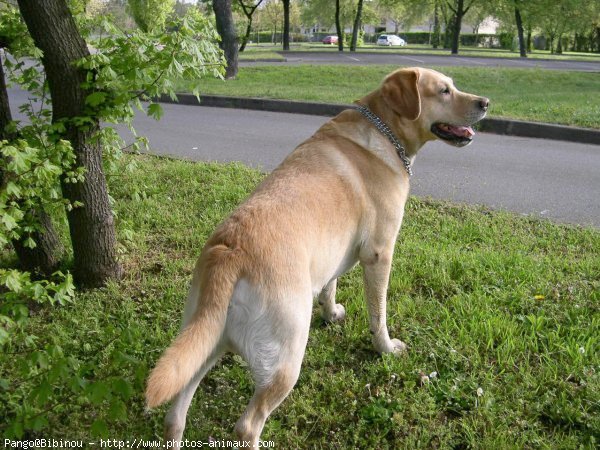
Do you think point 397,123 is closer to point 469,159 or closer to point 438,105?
point 438,105

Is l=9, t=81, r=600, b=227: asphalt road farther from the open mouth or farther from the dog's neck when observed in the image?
the dog's neck

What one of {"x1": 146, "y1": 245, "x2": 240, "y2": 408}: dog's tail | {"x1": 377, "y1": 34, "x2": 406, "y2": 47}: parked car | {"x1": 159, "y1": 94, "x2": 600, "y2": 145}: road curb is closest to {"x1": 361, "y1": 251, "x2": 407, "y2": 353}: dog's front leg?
{"x1": 146, "y1": 245, "x2": 240, "y2": 408}: dog's tail

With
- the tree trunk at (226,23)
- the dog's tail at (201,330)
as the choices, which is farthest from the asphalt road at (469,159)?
the tree trunk at (226,23)

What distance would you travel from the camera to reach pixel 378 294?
309cm

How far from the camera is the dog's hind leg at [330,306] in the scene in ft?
11.2

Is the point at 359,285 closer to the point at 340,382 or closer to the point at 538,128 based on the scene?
the point at 340,382

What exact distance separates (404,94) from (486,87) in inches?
463

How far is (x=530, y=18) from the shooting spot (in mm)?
34219

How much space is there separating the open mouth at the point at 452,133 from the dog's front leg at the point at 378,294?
0.91 meters

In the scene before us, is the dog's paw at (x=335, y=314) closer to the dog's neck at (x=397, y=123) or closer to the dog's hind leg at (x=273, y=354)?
the dog's neck at (x=397, y=123)

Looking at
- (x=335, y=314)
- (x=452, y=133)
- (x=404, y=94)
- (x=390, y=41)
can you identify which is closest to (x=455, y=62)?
(x=452, y=133)

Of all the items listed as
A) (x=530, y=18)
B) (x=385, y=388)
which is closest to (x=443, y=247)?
(x=385, y=388)

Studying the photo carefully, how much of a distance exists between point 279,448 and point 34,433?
4.02 ft

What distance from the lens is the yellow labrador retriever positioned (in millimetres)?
2107
